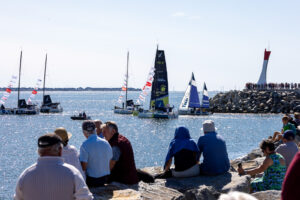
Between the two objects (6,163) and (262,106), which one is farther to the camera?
(262,106)

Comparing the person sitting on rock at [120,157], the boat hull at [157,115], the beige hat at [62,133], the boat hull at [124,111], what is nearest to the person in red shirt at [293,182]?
the beige hat at [62,133]

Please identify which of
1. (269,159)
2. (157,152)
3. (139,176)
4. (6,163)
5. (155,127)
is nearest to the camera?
(269,159)

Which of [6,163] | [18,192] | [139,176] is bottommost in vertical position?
[6,163]

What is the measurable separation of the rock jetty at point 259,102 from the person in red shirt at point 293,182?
71.8m

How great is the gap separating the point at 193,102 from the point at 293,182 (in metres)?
75.8

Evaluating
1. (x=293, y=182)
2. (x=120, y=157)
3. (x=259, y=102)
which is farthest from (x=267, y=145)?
(x=259, y=102)

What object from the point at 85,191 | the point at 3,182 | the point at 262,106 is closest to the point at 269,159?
the point at 85,191

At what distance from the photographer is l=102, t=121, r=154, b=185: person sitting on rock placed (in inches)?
298

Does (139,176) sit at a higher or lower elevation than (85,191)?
lower

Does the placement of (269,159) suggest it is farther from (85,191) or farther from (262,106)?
(262,106)

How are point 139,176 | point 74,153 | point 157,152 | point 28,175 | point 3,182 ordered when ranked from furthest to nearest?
point 157,152, point 3,182, point 139,176, point 74,153, point 28,175

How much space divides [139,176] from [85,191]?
4401mm

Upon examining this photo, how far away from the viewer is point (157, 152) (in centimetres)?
3459

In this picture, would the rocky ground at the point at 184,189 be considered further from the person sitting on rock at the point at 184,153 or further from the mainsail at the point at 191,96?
the mainsail at the point at 191,96
